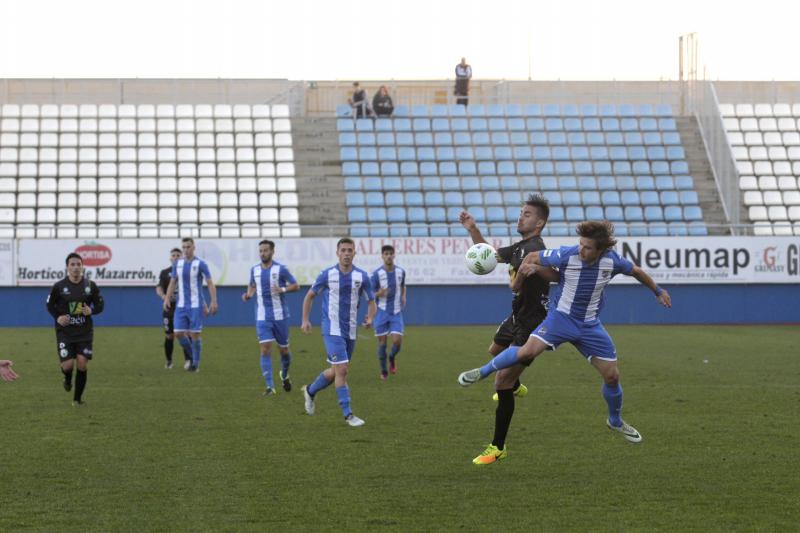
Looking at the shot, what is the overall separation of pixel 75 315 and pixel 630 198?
84.8ft

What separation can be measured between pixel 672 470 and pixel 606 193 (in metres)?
28.8

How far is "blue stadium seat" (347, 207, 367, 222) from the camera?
36062 millimetres

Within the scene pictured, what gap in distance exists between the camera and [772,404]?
1447cm

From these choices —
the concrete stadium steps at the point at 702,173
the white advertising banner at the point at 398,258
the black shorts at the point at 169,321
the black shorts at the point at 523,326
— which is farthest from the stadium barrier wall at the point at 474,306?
the black shorts at the point at 523,326

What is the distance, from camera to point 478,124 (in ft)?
134

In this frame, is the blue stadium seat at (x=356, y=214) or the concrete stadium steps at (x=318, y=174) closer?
the blue stadium seat at (x=356, y=214)

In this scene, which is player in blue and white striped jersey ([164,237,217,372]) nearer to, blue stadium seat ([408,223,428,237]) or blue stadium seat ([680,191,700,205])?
blue stadium seat ([408,223,428,237])

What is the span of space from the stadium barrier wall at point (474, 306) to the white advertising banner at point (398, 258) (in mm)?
307

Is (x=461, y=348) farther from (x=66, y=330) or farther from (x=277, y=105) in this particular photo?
(x=277, y=105)

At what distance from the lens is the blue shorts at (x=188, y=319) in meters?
19.7

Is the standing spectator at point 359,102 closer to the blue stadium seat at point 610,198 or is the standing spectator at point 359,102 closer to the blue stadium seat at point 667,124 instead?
the blue stadium seat at point 610,198

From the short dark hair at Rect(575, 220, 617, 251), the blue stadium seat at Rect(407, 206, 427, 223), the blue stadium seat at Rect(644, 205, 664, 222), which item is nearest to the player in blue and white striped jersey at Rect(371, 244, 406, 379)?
the short dark hair at Rect(575, 220, 617, 251)

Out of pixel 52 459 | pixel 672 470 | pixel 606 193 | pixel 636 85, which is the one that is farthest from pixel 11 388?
pixel 636 85

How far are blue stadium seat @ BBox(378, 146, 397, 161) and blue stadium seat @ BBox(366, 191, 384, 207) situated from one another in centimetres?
216
